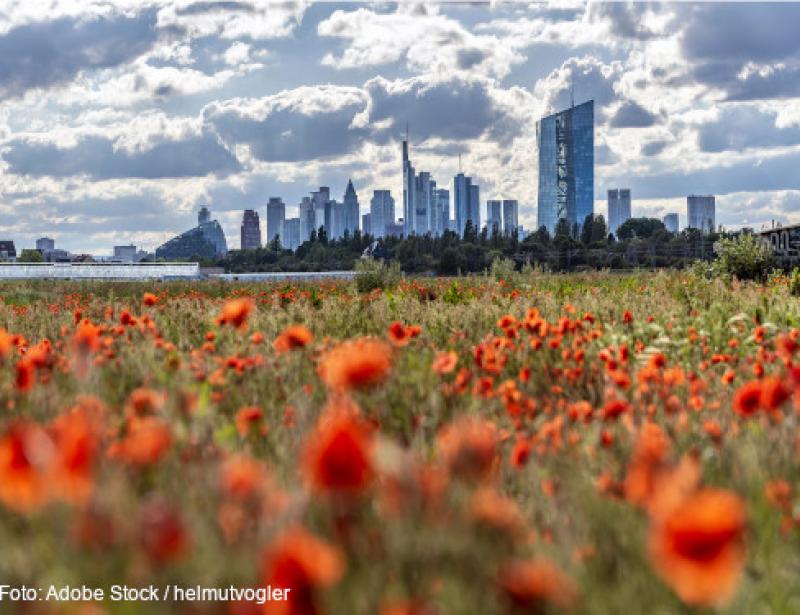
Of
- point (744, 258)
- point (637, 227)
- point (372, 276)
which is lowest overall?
point (372, 276)

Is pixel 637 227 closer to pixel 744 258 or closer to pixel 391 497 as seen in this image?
pixel 744 258

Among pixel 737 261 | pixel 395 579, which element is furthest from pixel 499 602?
pixel 737 261

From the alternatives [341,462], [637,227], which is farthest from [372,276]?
[637,227]

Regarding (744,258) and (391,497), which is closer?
(391,497)

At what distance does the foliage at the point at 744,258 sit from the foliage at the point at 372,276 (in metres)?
7.34

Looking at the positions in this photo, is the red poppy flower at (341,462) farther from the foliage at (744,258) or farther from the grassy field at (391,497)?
the foliage at (744,258)

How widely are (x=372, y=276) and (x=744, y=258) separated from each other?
822 centimetres

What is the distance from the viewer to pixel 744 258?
19422 millimetres

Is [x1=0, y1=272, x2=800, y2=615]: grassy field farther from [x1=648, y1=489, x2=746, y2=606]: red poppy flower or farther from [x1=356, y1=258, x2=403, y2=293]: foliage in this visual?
[x1=356, y1=258, x2=403, y2=293]: foliage

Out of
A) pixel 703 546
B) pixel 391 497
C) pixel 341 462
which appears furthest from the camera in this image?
pixel 391 497

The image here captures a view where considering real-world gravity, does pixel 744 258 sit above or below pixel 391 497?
above

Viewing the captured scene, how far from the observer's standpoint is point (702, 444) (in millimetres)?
4039

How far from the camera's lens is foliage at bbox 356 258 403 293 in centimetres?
2138

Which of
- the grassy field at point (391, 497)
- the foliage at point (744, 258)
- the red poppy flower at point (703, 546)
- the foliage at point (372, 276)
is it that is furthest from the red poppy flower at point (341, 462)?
the foliage at point (372, 276)
